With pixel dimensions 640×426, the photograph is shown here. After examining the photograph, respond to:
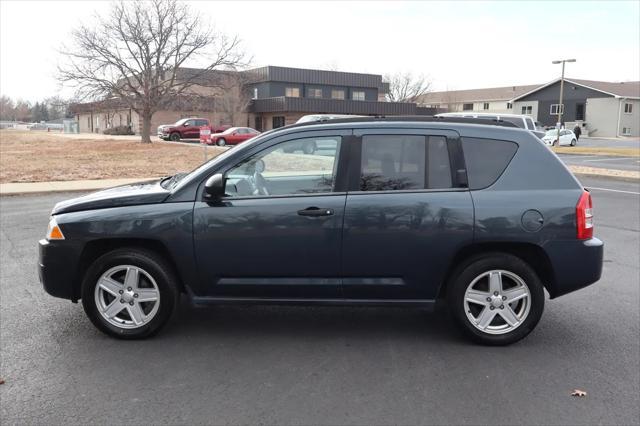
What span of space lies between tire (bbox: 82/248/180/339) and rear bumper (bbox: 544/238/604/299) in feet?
9.79

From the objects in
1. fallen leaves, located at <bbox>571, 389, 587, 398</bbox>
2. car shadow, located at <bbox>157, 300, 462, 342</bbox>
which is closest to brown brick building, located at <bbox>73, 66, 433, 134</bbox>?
car shadow, located at <bbox>157, 300, 462, 342</bbox>

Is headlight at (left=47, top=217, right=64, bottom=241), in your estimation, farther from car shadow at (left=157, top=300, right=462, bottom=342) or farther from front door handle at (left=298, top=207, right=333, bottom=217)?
front door handle at (left=298, top=207, right=333, bottom=217)

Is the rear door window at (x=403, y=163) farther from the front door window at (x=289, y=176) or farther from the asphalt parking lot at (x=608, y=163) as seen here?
the asphalt parking lot at (x=608, y=163)

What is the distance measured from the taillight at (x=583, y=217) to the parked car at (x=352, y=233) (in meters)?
0.01

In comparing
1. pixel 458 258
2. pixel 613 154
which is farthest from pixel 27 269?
pixel 613 154

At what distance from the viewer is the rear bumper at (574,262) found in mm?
4371

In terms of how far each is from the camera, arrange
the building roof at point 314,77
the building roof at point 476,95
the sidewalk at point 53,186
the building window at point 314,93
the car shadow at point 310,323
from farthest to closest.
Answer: the building roof at point 476,95
the building window at point 314,93
the building roof at point 314,77
the sidewalk at point 53,186
the car shadow at point 310,323

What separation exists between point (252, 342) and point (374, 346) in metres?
0.97

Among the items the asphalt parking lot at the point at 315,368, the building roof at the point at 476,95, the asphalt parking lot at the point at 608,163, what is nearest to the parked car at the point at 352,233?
the asphalt parking lot at the point at 315,368

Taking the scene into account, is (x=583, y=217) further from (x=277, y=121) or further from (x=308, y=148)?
(x=277, y=121)

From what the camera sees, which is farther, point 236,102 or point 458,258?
point 236,102

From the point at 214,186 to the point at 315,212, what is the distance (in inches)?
30.9

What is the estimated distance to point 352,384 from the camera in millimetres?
3795

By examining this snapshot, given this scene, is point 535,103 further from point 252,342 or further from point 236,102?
point 252,342
